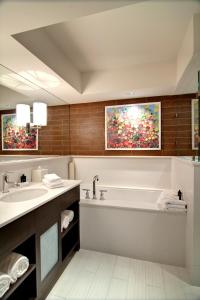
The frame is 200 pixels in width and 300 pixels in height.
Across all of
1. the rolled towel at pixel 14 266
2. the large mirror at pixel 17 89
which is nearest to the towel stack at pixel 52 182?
the rolled towel at pixel 14 266

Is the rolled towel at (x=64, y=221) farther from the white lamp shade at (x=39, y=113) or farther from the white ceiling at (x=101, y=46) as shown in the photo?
the white ceiling at (x=101, y=46)

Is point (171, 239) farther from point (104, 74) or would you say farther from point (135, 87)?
point (104, 74)

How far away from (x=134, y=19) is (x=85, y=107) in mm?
1782

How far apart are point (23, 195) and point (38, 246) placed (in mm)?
597

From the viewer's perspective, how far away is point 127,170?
2.98 metres

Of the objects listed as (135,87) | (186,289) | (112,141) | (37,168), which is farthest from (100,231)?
(135,87)

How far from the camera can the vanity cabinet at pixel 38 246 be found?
1.07 meters

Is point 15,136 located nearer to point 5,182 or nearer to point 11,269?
point 5,182

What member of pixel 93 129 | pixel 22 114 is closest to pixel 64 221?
pixel 22 114

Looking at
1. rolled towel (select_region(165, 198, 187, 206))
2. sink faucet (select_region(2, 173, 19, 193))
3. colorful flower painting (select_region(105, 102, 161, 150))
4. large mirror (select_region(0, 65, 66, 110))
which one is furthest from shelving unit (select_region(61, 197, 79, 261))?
large mirror (select_region(0, 65, 66, 110))

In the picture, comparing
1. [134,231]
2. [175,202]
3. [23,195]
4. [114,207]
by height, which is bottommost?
[134,231]

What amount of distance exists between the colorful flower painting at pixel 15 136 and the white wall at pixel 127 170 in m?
1.05

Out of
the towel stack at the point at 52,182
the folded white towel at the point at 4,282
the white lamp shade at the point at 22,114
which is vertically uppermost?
the white lamp shade at the point at 22,114

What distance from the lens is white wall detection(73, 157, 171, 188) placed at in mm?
2812
